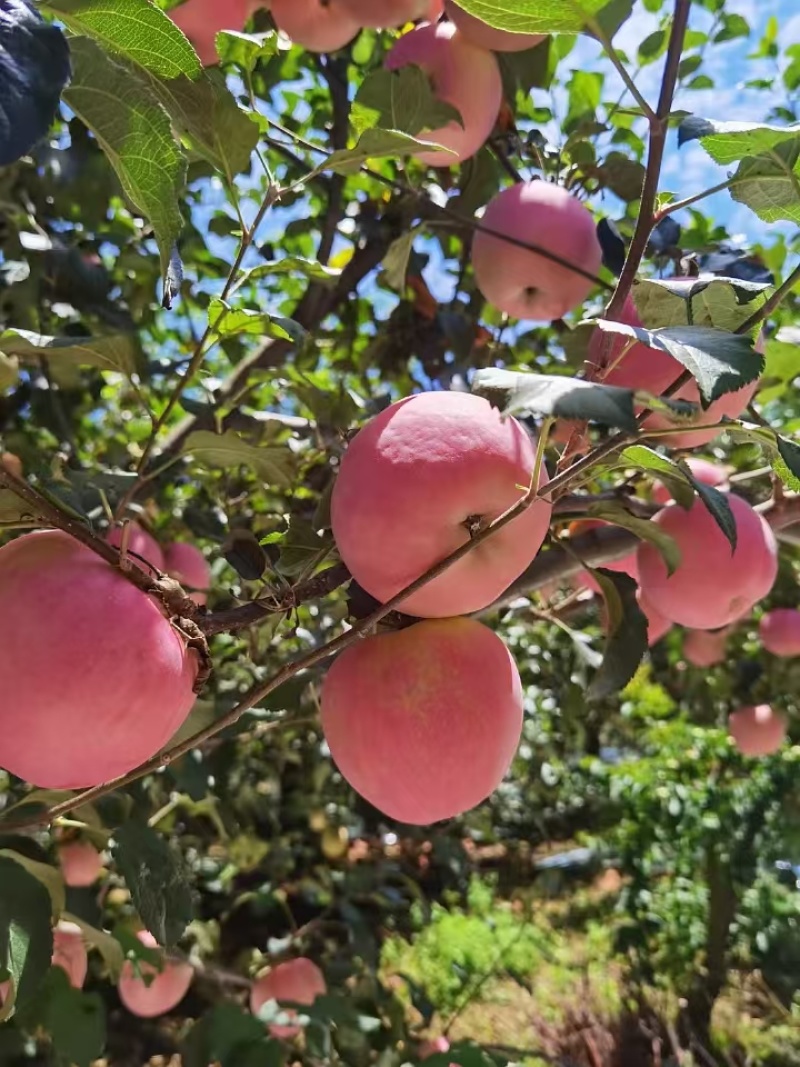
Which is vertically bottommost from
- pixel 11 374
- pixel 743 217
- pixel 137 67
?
pixel 743 217

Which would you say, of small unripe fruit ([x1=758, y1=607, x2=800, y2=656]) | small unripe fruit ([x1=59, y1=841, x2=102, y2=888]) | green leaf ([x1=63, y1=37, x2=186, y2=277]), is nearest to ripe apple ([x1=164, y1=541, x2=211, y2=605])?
small unripe fruit ([x1=59, y1=841, x2=102, y2=888])

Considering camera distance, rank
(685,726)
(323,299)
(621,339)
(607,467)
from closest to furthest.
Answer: (607,467) → (621,339) → (323,299) → (685,726)

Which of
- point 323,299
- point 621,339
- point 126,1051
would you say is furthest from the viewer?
point 126,1051

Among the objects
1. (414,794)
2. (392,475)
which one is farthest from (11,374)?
(414,794)

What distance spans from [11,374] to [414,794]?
1.64 feet

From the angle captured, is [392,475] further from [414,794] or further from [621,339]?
[621,339]

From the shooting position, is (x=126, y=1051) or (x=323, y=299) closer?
(x=323, y=299)

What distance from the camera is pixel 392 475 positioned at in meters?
0.57

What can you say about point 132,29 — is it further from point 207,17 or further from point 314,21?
point 314,21

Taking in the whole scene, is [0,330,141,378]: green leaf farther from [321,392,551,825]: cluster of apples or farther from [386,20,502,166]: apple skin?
[386,20,502,166]: apple skin

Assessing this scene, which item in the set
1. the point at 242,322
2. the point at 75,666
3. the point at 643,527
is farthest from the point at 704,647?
the point at 75,666

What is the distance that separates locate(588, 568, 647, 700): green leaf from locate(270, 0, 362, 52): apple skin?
801 millimetres

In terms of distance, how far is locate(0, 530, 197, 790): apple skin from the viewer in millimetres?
534

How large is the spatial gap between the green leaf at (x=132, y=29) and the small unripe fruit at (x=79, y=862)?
1.09m
